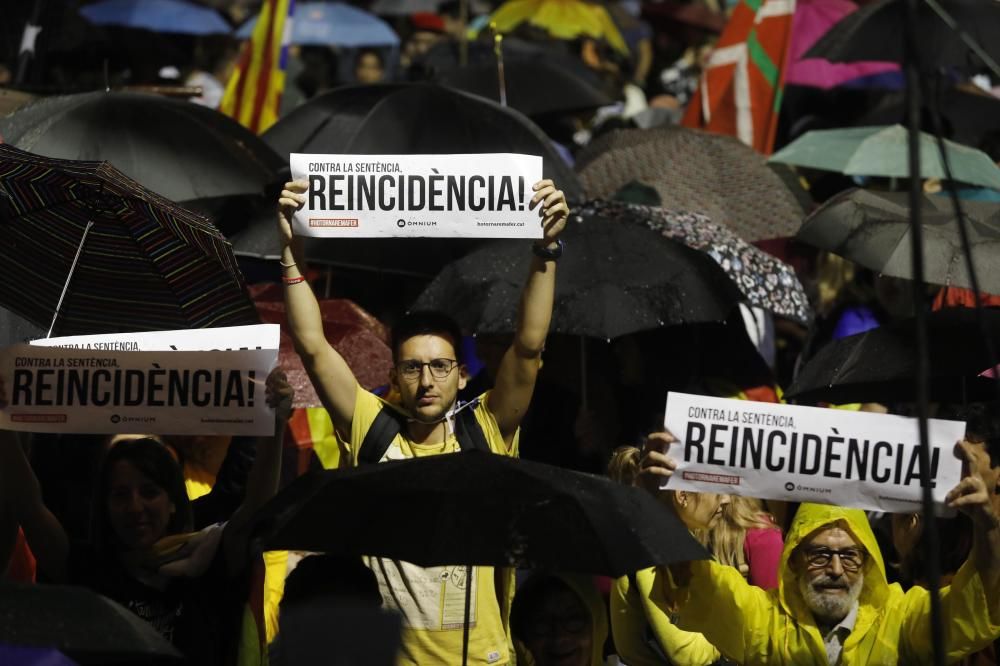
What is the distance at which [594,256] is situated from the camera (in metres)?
7.36

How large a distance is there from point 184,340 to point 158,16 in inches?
376

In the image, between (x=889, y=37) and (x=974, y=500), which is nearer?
(x=974, y=500)

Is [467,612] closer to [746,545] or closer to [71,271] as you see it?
[746,545]

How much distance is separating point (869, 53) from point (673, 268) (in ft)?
8.12

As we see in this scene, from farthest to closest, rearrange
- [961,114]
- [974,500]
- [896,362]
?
[961,114], [896,362], [974,500]

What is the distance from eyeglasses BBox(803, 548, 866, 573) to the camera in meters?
5.45

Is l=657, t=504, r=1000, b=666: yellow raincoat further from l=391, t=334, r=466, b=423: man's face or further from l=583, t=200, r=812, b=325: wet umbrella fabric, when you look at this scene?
l=583, t=200, r=812, b=325: wet umbrella fabric

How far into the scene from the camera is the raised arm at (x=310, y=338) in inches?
218

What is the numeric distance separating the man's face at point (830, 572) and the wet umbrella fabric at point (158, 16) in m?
9.81

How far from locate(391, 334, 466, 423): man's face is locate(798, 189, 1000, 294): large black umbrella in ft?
7.49

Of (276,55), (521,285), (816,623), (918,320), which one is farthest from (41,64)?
(918,320)

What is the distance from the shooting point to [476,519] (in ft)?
15.3

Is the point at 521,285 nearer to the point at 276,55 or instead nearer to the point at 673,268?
the point at 673,268

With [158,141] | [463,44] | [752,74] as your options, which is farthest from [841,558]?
[463,44]
